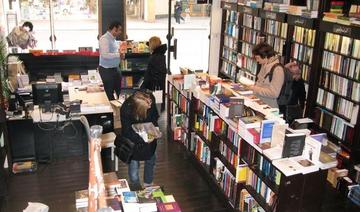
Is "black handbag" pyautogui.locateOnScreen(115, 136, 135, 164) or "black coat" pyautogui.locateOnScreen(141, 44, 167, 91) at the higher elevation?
"black coat" pyautogui.locateOnScreen(141, 44, 167, 91)

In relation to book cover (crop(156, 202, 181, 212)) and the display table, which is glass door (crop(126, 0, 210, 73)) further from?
book cover (crop(156, 202, 181, 212))

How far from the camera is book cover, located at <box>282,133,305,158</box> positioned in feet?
13.1

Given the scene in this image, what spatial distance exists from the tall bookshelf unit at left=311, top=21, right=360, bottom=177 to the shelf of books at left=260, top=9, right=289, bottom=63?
3.53ft

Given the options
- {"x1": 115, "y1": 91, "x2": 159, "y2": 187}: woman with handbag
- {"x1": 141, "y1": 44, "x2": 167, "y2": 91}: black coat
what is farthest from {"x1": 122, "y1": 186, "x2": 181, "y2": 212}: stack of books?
{"x1": 141, "y1": 44, "x2": 167, "y2": 91}: black coat

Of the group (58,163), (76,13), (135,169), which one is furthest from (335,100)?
(76,13)

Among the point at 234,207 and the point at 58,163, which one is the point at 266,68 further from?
the point at 58,163

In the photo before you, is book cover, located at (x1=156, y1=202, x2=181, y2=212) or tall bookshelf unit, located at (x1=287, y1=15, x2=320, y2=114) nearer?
book cover, located at (x1=156, y1=202, x2=181, y2=212)

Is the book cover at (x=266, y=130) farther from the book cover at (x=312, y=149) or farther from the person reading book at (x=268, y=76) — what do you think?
the person reading book at (x=268, y=76)

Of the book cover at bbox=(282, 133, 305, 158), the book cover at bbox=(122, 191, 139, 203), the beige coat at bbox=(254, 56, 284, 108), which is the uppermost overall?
the beige coat at bbox=(254, 56, 284, 108)

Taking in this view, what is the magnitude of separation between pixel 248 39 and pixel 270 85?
3.38m

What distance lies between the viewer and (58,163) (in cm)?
628

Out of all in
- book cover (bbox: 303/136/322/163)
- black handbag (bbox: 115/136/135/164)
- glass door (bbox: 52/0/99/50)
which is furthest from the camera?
glass door (bbox: 52/0/99/50)

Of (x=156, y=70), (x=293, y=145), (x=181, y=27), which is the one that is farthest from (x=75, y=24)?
(x=293, y=145)

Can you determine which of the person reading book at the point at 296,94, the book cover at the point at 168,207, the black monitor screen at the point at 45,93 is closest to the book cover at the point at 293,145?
the book cover at the point at 168,207
